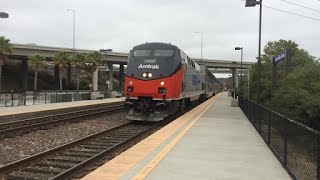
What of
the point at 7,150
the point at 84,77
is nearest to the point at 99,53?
the point at 84,77

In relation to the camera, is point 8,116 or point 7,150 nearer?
point 7,150

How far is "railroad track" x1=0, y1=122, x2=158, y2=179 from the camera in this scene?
9.87 m

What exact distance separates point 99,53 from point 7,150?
72.6 meters

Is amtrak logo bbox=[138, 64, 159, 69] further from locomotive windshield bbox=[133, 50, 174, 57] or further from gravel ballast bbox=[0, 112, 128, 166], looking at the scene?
gravel ballast bbox=[0, 112, 128, 166]

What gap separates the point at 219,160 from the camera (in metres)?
10.1

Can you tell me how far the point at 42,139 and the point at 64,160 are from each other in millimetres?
4758

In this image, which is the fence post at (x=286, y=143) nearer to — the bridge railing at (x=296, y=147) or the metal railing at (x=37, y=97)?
the bridge railing at (x=296, y=147)

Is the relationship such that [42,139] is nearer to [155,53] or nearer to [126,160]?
[126,160]

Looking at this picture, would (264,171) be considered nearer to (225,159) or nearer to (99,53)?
(225,159)

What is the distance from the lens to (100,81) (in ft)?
433

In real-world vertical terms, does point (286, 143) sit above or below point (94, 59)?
below

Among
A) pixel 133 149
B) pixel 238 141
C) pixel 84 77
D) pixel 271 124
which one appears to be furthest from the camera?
pixel 84 77

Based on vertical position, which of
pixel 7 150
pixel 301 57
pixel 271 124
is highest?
pixel 301 57

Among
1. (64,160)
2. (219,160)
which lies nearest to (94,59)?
(64,160)
